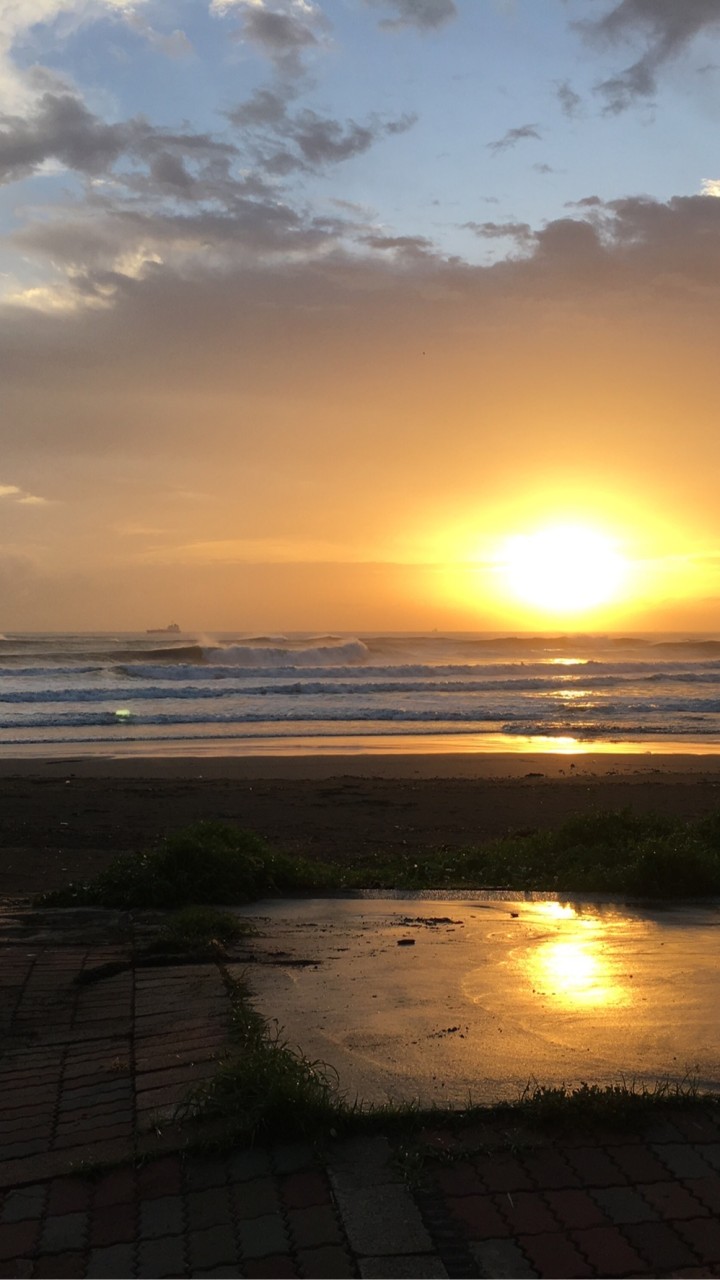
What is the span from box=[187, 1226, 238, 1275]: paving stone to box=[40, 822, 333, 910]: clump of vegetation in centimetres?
397

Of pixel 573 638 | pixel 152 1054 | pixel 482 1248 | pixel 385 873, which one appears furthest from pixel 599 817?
pixel 573 638

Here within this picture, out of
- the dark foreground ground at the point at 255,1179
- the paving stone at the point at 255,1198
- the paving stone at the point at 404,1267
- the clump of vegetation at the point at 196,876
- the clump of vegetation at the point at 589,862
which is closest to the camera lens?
the paving stone at the point at 404,1267

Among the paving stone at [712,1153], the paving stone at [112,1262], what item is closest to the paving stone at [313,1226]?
the paving stone at [112,1262]

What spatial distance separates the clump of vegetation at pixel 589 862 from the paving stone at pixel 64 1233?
16.2ft

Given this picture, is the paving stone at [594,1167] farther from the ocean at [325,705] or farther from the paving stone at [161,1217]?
the ocean at [325,705]

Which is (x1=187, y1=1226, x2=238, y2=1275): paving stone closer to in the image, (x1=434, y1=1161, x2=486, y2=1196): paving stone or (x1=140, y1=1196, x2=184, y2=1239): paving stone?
(x1=140, y1=1196, x2=184, y2=1239): paving stone

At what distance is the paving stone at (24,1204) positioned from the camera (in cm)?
328

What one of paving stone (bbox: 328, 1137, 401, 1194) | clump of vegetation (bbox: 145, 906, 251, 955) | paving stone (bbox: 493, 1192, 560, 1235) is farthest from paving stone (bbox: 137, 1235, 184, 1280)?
clump of vegetation (bbox: 145, 906, 251, 955)

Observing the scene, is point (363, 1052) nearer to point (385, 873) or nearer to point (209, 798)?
point (385, 873)

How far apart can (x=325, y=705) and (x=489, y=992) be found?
26.9 m

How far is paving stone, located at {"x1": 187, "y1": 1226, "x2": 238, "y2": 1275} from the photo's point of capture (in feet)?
9.87

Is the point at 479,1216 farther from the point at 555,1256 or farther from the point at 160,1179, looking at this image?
the point at 160,1179

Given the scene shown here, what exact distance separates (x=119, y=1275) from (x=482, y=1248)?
1.09 metres

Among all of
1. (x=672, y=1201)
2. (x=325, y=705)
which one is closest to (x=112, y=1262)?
(x=672, y=1201)
